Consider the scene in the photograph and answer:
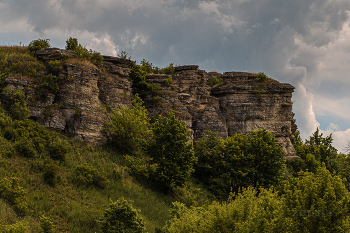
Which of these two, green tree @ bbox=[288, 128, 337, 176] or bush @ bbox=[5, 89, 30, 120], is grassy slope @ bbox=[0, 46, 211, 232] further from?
green tree @ bbox=[288, 128, 337, 176]

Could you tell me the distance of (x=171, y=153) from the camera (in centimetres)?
2869

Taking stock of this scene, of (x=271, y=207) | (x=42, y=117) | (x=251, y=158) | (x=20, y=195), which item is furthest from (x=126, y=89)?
(x=271, y=207)

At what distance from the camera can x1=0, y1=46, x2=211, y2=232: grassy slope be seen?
691 inches

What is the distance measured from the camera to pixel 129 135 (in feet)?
104

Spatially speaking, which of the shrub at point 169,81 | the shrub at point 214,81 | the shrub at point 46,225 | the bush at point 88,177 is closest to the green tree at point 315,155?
the shrub at point 214,81

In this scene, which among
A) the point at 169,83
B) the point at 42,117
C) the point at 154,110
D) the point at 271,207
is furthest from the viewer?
the point at 169,83

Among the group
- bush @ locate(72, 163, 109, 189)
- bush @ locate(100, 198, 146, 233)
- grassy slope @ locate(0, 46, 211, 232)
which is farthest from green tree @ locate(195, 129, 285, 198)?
bush @ locate(100, 198, 146, 233)

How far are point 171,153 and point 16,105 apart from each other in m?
17.6

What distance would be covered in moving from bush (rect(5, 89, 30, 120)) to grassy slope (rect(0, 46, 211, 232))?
9.89 ft

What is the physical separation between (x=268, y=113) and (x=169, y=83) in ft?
63.9

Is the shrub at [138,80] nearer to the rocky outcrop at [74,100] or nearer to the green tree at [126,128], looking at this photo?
the rocky outcrop at [74,100]

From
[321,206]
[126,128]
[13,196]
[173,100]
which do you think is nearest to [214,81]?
[173,100]

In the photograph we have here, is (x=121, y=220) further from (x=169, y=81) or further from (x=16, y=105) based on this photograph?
(x=169, y=81)

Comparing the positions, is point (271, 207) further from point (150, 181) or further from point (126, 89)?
point (126, 89)
